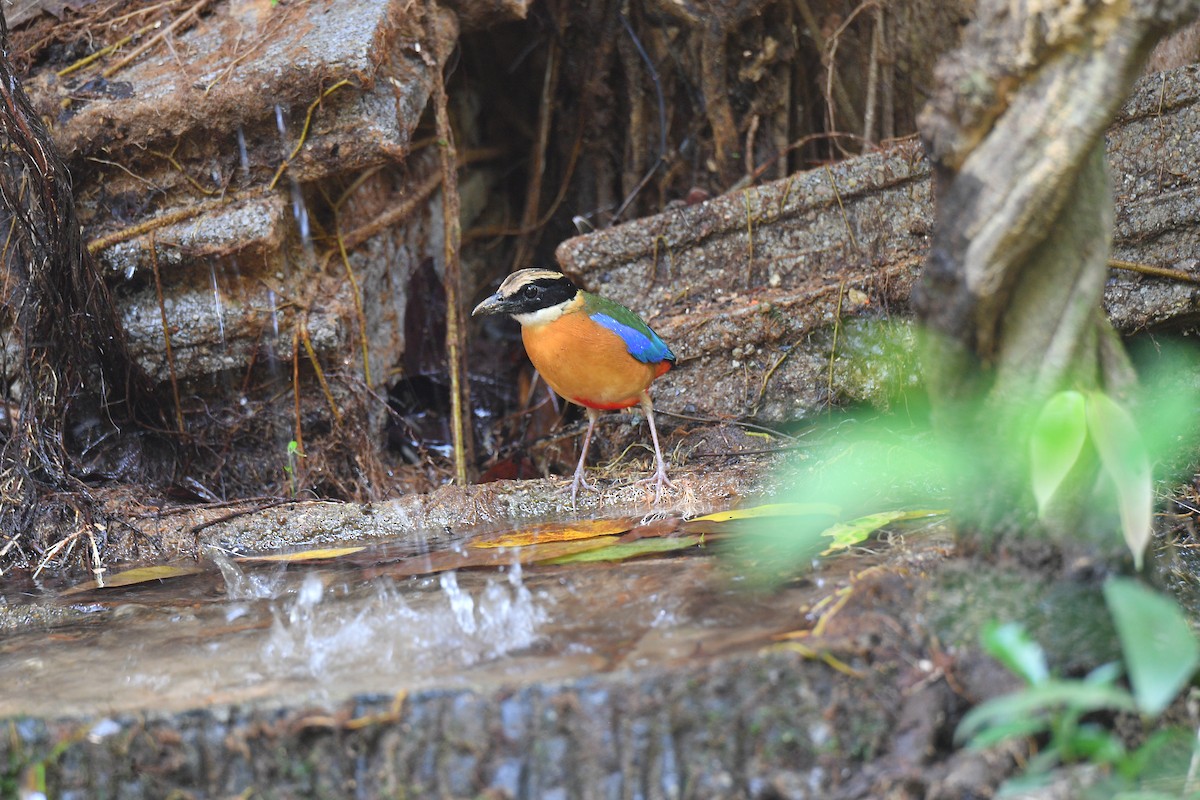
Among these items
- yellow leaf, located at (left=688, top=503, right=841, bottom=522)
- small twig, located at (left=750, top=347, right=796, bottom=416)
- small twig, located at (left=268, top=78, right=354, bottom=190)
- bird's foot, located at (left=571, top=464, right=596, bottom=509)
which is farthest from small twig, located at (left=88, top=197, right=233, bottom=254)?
yellow leaf, located at (left=688, top=503, right=841, bottom=522)

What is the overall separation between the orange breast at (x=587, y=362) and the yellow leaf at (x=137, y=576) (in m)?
1.79

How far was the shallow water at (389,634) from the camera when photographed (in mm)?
2459

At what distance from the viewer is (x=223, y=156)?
5.78 m

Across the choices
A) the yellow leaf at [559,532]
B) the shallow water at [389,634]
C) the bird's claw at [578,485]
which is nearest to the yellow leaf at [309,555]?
the shallow water at [389,634]

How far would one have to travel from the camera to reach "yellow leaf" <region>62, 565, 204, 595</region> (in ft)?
13.2

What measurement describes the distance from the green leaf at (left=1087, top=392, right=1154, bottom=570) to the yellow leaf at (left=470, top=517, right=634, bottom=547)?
191cm

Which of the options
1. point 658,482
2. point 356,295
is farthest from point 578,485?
point 356,295

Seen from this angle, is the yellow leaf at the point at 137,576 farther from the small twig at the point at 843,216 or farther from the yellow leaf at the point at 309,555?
the small twig at the point at 843,216

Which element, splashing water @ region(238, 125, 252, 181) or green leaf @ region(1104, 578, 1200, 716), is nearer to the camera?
green leaf @ region(1104, 578, 1200, 716)

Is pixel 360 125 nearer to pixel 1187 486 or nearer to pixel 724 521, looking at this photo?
pixel 724 521

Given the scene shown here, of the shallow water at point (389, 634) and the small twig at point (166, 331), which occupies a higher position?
the small twig at point (166, 331)

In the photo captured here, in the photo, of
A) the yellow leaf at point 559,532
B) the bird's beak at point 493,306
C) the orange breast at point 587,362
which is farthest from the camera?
the bird's beak at point 493,306

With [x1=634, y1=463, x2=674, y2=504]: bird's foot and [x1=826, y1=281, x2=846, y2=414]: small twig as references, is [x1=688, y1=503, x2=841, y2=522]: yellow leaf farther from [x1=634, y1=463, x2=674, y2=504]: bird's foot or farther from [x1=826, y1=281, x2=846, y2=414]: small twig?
[x1=826, y1=281, x2=846, y2=414]: small twig

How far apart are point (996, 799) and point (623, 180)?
600cm
